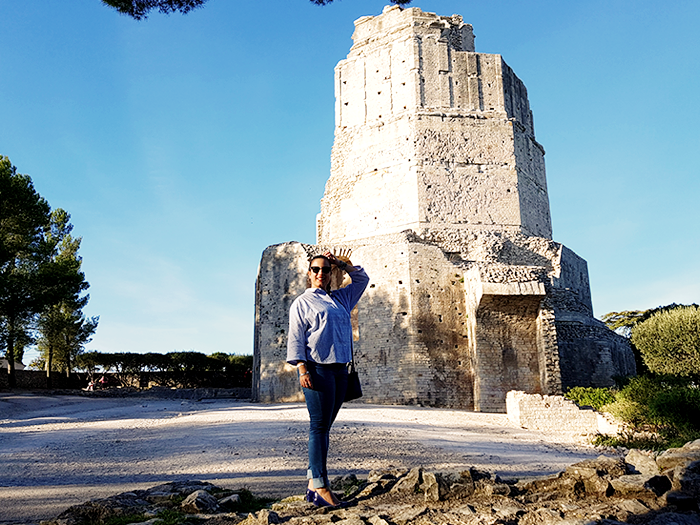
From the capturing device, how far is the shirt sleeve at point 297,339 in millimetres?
3551

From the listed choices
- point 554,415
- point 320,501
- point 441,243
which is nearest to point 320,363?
point 320,501

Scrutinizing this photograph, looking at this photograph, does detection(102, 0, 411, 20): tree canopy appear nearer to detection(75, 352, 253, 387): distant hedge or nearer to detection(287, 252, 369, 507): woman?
detection(287, 252, 369, 507): woman

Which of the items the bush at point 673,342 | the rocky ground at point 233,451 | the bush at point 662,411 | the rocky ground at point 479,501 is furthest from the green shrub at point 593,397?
the rocky ground at point 479,501

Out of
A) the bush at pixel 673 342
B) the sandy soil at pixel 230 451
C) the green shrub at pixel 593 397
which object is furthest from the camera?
the bush at pixel 673 342

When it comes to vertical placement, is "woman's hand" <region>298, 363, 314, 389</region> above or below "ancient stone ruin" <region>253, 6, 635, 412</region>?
below

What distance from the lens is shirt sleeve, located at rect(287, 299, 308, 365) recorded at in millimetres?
3551

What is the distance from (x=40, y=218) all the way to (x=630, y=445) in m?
19.9

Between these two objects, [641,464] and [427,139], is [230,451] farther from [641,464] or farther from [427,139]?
[427,139]

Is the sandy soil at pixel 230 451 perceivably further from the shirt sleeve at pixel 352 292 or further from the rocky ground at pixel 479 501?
the shirt sleeve at pixel 352 292

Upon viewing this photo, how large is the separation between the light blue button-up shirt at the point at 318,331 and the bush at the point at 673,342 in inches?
471

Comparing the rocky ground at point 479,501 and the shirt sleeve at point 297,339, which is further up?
the shirt sleeve at point 297,339

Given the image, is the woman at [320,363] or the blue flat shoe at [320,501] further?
the woman at [320,363]

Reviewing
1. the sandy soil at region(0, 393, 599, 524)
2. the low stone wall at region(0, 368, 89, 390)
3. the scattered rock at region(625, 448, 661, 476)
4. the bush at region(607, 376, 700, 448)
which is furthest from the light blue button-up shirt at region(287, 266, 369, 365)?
the low stone wall at region(0, 368, 89, 390)

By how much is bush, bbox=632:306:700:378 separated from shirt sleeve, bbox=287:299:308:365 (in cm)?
1223
